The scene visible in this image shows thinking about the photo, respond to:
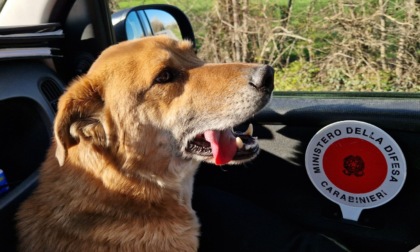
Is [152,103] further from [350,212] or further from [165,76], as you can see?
[350,212]

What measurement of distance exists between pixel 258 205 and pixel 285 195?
20 centimetres

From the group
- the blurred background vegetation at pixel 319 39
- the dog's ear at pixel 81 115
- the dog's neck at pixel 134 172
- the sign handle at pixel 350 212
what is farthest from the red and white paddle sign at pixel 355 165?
the blurred background vegetation at pixel 319 39

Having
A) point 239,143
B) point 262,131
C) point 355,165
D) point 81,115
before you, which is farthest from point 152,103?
point 355,165

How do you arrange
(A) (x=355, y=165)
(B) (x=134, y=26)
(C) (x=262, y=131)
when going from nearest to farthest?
(A) (x=355, y=165), (C) (x=262, y=131), (B) (x=134, y=26)

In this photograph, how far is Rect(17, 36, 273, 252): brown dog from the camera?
2074mm

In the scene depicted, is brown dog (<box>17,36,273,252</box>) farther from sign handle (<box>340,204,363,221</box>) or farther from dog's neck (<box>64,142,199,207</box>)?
sign handle (<box>340,204,363,221</box>)

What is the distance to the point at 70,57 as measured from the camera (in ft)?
9.79

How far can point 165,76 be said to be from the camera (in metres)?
2.20

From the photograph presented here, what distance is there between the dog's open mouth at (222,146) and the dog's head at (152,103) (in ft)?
0.04

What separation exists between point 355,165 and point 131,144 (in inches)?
52.6

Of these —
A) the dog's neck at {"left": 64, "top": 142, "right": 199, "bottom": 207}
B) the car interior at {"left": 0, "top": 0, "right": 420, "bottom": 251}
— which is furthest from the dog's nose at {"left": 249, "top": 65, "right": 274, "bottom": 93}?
the car interior at {"left": 0, "top": 0, "right": 420, "bottom": 251}

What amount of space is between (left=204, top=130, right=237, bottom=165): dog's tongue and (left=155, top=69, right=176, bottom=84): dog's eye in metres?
0.34

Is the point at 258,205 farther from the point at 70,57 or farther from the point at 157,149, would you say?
the point at 70,57

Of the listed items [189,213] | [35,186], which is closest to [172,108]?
[189,213]
